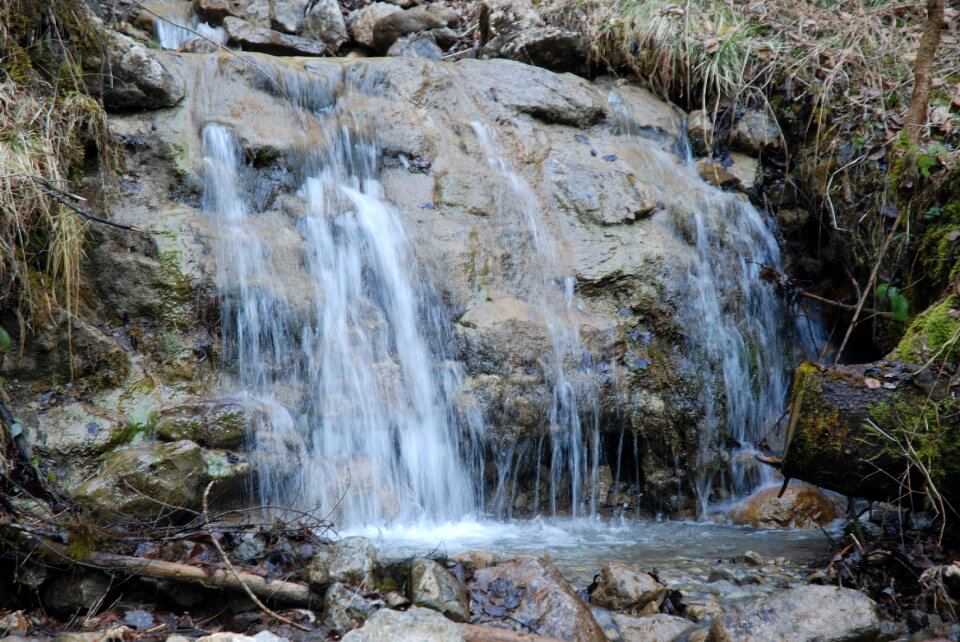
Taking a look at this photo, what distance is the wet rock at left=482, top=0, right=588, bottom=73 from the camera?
729 cm

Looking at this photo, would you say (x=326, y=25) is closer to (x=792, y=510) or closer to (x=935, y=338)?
(x=792, y=510)

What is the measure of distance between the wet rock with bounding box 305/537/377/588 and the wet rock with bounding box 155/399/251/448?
1.33 meters

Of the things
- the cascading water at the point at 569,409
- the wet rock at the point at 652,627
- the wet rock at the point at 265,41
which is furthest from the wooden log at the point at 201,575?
the wet rock at the point at 265,41

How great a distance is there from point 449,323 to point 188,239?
1842 mm

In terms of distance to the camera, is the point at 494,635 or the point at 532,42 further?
the point at 532,42

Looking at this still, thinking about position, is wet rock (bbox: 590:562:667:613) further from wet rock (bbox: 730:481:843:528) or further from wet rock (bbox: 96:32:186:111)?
wet rock (bbox: 96:32:186:111)

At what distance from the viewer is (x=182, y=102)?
566 cm

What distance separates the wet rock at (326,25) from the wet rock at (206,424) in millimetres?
5714

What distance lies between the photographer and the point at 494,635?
2.73m

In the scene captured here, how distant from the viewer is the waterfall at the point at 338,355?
4535mm

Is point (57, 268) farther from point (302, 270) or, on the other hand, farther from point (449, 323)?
point (449, 323)

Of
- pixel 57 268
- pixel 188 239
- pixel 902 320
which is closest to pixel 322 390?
pixel 188 239

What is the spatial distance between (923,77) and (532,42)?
3.54 m

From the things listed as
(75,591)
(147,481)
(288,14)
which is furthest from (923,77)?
(288,14)
